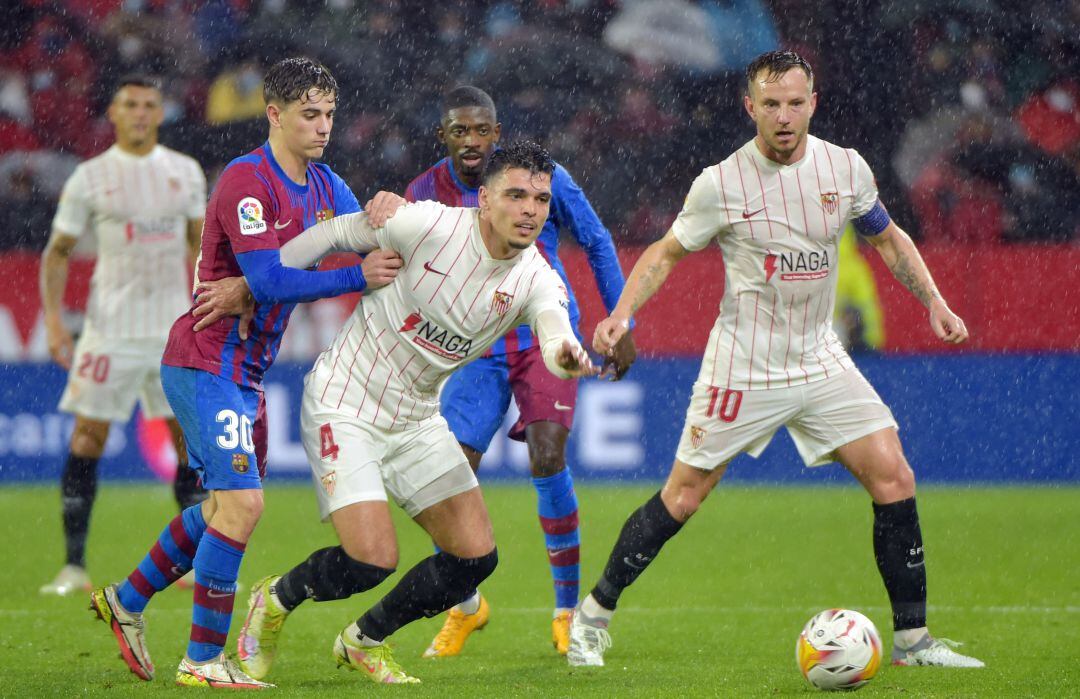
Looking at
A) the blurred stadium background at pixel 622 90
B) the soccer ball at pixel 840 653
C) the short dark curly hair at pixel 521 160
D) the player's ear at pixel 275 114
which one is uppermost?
the blurred stadium background at pixel 622 90

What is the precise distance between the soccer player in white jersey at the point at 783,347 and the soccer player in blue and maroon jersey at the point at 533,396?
0.56 meters

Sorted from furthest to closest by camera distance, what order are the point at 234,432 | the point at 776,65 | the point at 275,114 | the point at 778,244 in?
the point at 778,244
the point at 776,65
the point at 275,114
the point at 234,432

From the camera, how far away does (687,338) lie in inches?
→ 406

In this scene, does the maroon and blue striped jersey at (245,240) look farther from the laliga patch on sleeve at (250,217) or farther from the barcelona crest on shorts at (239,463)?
the barcelona crest on shorts at (239,463)

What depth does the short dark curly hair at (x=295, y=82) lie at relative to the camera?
15.6 feet

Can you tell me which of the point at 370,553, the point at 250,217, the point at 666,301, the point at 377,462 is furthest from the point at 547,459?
the point at 666,301

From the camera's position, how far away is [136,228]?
7770 mm

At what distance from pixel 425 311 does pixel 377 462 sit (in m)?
0.48

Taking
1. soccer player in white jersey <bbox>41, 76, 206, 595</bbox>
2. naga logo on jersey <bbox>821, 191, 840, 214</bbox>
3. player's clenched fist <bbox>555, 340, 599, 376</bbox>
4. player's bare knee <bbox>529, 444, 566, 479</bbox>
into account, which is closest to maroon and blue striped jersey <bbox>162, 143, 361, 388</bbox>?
player's clenched fist <bbox>555, 340, 599, 376</bbox>

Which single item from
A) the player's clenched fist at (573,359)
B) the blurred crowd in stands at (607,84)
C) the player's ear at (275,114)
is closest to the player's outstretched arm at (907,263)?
the player's clenched fist at (573,359)

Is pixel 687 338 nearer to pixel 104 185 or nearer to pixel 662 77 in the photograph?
pixel 662 77

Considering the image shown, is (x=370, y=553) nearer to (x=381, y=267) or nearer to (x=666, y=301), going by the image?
(x=381, y=267)

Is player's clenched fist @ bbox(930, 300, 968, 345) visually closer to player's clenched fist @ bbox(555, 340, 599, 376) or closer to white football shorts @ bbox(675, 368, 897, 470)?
white football shorts @ bbox(675, 368, 897, 470)

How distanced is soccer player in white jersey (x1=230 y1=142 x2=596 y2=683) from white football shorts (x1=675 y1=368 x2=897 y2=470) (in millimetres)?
806
